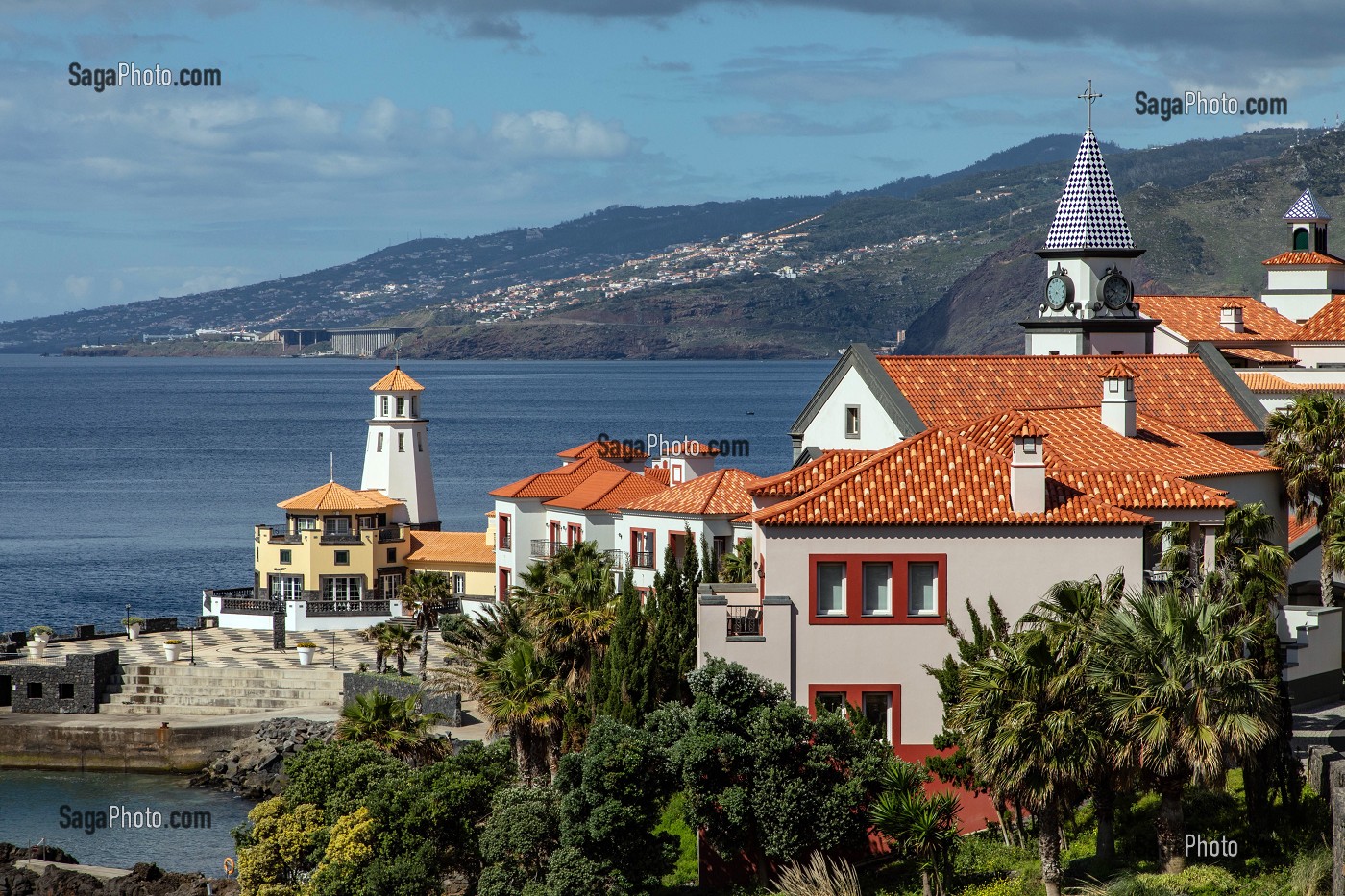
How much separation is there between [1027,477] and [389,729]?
575 inches

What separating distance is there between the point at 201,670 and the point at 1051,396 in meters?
33.2

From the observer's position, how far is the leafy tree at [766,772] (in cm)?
3016

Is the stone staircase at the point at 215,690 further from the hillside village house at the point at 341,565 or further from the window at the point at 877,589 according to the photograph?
the window at the point at 877,589

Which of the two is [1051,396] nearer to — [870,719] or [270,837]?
[870,719]

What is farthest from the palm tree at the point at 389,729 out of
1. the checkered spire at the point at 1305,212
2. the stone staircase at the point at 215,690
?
the checkered spire at the point at 1305,212

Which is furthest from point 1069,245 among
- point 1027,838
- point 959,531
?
point 1027,838

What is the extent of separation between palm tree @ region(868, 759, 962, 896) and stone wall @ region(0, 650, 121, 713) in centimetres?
4003

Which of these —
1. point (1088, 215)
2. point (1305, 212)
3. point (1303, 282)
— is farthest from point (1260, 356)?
point (1305, 212)

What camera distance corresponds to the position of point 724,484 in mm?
57938

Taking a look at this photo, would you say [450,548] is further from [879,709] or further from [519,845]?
[519,845]

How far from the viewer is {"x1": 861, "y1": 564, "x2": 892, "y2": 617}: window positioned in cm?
3369

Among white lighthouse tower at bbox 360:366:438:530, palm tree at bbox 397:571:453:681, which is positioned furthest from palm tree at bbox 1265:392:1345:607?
white lighthouse tower at bbox 360:366:438:530

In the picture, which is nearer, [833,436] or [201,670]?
[833,436]

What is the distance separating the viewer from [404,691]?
5750 cm
